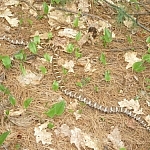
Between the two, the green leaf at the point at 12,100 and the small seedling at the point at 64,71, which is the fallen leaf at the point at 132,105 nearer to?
the small seedling at the point at 64,71

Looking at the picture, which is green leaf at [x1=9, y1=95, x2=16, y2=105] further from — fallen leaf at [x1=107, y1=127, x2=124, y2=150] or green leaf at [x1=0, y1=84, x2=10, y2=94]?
fallen leaf at [x1=107, y1=127, x2=124, y2=150]

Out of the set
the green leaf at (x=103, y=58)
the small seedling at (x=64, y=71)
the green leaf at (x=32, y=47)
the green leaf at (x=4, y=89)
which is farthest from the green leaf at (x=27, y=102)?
the green leaf at (x=103, y=58)

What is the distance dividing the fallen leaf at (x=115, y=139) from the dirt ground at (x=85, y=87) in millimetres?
51

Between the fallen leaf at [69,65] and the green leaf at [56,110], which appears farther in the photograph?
the fallen leaf at [69,65]

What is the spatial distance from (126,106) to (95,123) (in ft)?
1.89

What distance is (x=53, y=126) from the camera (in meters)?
4.39

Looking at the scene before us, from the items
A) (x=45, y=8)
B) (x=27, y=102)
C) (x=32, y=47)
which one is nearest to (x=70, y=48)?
(x=32, y=47)

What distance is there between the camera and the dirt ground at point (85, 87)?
172 inches

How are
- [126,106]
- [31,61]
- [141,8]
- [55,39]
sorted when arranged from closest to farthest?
[126,106]
[31,61]
[55,39]
[141,8]

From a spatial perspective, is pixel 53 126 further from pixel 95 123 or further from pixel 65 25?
pixel 65 25

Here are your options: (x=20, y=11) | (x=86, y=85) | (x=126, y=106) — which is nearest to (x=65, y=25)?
(x=20, y=11)

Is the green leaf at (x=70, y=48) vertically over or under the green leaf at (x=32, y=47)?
under

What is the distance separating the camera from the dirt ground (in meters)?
4.36

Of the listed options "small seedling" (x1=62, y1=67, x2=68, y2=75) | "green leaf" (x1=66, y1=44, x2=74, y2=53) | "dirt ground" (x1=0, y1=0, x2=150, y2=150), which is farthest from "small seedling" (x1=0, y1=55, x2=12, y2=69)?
"green leaf" (x1=66, y1=44, x2=74, y2=53)
